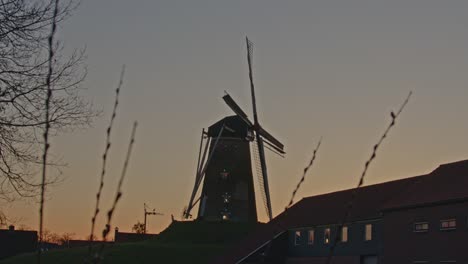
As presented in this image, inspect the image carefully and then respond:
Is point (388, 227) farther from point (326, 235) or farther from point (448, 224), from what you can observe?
point (326, 235)

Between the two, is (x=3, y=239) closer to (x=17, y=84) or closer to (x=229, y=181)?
(x=229, y=181)

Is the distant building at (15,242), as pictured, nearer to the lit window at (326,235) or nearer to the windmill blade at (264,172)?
the windmill blade at (264,172)

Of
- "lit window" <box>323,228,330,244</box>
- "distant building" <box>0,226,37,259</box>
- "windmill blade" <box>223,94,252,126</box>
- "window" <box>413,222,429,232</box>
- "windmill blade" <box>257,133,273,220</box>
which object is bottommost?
"distant building" <box>0,226,37,259</box>

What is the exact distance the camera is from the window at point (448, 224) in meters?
37.8

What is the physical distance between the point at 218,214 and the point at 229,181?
11.9 ft

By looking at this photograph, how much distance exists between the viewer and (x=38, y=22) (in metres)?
11.9

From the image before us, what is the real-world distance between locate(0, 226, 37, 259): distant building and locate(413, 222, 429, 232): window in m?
62.9

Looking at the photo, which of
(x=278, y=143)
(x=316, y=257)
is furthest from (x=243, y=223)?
(x=316, y=257)

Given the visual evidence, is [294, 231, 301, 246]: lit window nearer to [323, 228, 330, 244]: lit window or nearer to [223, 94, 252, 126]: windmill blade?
[323, 228, 330, 244]: lit window

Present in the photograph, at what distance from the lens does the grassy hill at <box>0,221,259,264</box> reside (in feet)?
213

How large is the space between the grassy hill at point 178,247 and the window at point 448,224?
29.7 metres

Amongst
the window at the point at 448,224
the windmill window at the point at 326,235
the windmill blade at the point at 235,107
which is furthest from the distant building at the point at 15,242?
the window at the point at 448,224

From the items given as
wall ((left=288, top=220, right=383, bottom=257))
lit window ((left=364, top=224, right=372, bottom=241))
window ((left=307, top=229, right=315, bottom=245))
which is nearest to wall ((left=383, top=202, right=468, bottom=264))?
wall ((left=288, top=220, right=383, bottom=257))

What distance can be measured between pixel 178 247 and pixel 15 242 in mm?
33267
